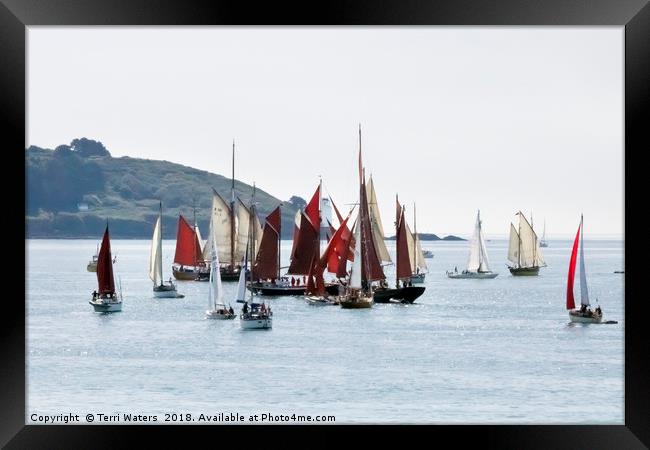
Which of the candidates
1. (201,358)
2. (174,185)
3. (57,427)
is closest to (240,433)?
(57,427)

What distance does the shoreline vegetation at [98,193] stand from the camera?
125m

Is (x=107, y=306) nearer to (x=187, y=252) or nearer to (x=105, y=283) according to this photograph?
(x=105, y=283)

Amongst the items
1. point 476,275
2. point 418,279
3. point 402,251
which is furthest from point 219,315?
point 476,275

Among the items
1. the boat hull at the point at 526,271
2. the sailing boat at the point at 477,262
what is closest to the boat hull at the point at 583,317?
the sailing boat at the point at 477,262

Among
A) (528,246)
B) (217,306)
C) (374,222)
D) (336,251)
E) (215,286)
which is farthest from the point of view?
(528,246)

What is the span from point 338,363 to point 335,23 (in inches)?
721

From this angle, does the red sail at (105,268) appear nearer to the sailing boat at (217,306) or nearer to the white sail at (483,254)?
the sailing boat at (217,306)

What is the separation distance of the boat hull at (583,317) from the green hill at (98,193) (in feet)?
282

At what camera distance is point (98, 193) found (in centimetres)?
13200

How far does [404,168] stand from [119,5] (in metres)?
73.8

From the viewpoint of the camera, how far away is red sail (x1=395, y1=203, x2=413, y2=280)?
115 feet

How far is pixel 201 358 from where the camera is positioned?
26125 mm

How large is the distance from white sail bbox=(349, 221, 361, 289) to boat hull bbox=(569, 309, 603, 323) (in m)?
6.10

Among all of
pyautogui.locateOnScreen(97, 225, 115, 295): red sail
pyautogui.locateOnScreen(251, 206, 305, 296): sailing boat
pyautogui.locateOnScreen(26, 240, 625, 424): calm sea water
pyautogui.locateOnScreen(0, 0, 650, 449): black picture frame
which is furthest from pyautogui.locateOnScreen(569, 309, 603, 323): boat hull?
pyautogui.locateOnScreen(0, 0, 650, 449): black picture frame
